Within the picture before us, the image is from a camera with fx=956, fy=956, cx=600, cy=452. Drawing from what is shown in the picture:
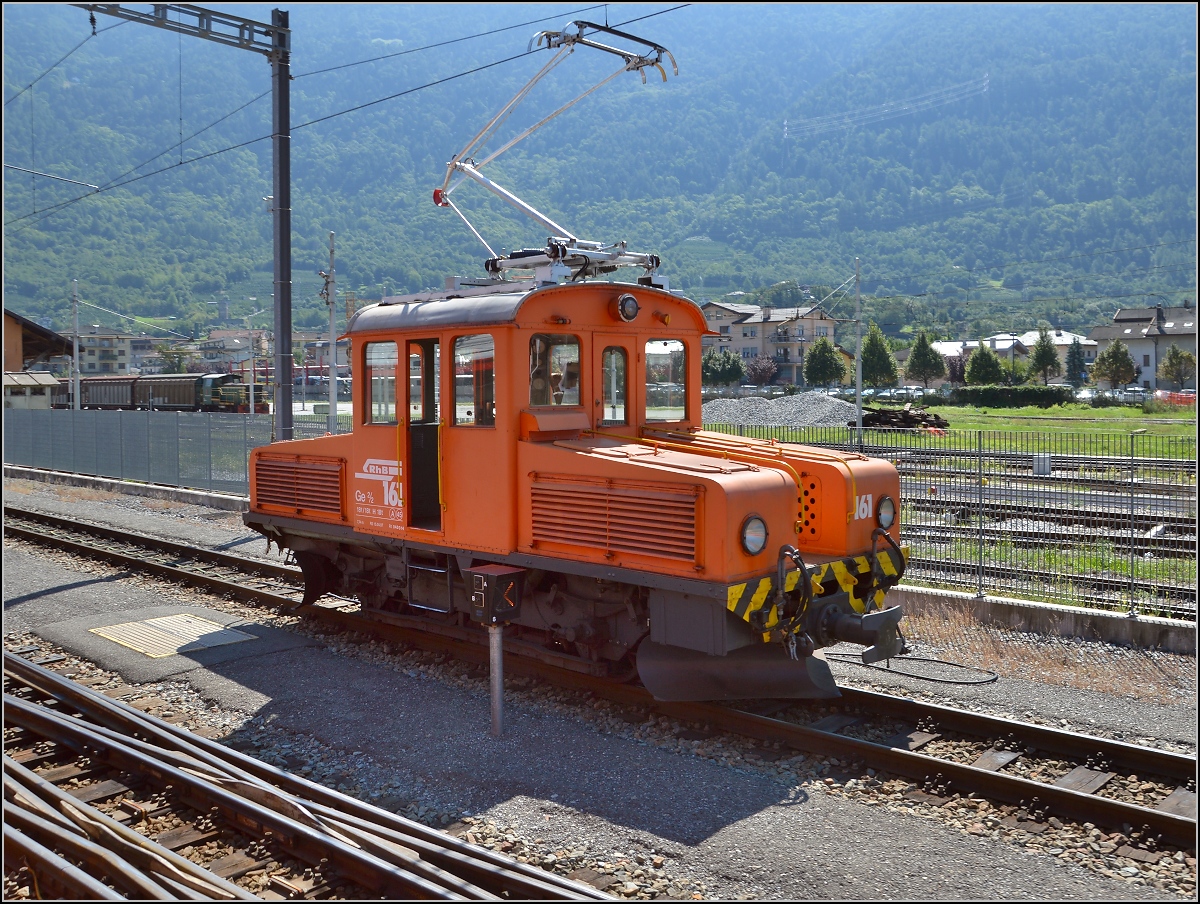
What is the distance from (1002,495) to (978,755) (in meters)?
8.99

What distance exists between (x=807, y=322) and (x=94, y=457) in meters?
70.5

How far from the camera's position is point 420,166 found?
138750mm

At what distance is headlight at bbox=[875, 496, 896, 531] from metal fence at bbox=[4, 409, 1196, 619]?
3.13 metres

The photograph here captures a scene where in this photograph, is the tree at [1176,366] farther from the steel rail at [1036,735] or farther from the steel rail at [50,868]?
the steel rail at [50,868]

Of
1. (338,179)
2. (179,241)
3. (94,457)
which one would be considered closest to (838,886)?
A: (94,457)

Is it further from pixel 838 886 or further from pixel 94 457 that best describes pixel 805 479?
pixel 94 457

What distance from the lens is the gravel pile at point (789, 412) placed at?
137ft

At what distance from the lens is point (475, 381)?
8.34m

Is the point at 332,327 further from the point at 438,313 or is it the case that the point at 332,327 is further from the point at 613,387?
the point at 613,387

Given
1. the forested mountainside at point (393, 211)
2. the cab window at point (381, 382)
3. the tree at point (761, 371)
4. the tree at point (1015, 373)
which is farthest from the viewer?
the forested mountainside at point (393, 211)

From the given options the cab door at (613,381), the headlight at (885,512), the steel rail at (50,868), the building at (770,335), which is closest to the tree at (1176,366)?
the building at (770,335)

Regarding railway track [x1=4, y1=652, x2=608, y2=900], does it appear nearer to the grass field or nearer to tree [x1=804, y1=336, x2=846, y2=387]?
the grass field

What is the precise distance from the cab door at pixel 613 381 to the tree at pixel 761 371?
2648 inches

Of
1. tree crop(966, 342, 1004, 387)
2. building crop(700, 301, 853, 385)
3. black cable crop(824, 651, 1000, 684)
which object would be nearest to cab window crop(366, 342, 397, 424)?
black cable crop(824, 651, 1000, 684)
